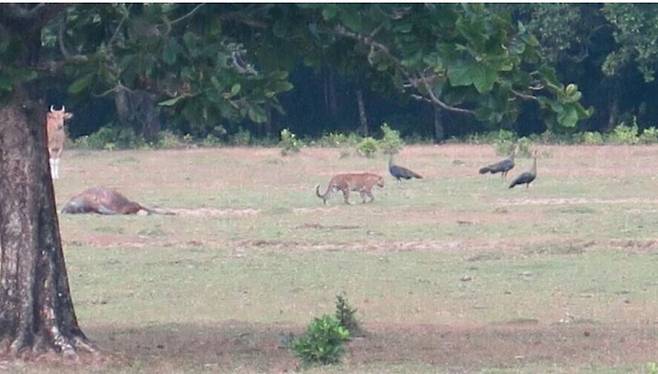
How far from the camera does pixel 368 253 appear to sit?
1705 centimetres

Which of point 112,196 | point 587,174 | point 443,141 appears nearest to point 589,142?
point 443,141

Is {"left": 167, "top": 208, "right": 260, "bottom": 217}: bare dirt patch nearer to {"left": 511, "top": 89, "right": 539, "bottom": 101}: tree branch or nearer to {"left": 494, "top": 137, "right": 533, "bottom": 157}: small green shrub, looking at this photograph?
{"left": 494, "top": 137, "right": 533, "bottom": 157}: small green shrub

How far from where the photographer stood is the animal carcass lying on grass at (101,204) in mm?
21156

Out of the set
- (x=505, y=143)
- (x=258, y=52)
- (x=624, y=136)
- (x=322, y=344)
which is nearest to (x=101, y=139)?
(x=505, y=143)

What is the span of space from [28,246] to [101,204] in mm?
11654

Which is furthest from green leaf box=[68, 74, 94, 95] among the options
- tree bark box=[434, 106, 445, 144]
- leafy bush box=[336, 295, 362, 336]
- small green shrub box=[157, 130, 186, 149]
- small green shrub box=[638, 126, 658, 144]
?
tree bark box=[434, 106, 445, 144]

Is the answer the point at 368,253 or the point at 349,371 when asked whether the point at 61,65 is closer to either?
the point at 349,371

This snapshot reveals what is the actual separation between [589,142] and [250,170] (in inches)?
405

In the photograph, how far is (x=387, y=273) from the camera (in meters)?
15.4

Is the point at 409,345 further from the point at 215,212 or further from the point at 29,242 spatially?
the point at 215,212

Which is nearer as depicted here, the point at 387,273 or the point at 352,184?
the point at 387,273

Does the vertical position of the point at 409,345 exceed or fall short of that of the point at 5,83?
it falls short

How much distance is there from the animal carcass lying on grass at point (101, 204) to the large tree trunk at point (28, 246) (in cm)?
1144

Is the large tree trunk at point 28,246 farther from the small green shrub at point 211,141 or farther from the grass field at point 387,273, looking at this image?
the small green shrub at point 211,141
